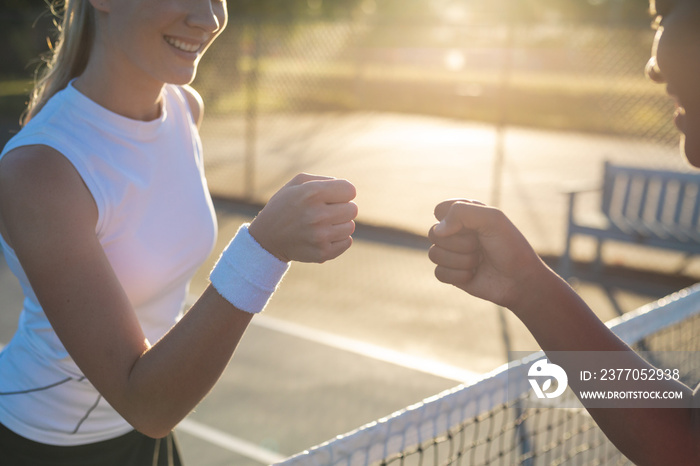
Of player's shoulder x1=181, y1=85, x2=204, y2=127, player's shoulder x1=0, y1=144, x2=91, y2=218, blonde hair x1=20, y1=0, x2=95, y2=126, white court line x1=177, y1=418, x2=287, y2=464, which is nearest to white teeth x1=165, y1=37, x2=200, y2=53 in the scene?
blonde hair x1=20, y1=0, x2=95, y2=126

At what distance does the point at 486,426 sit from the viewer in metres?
4.68

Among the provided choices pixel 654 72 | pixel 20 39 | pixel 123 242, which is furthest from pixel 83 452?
pixel 20 39

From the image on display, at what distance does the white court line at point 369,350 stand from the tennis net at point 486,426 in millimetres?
868

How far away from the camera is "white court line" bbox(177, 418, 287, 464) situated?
14.7 feet

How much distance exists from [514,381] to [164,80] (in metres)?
1.53

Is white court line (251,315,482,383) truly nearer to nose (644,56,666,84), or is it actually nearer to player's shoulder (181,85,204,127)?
player's shoulder (181,85,204,127)

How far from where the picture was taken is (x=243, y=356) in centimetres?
596

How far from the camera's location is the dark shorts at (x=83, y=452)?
6.87ft

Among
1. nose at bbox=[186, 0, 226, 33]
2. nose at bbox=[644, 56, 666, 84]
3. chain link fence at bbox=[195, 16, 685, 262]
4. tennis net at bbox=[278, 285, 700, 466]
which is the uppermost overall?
nose at bbox=[186, 0, 226, 33]

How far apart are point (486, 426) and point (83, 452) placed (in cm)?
304

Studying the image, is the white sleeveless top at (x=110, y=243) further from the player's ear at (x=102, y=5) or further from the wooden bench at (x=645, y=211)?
the wooden bench at (x=645, y=211)

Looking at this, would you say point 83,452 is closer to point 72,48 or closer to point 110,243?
point 110,243

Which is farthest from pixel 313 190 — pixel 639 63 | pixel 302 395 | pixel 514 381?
pixel 639 63

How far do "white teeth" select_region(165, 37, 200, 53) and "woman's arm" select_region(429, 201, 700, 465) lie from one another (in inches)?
35.7
